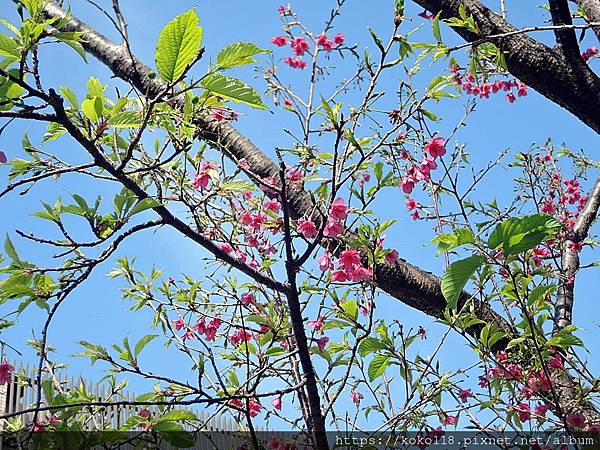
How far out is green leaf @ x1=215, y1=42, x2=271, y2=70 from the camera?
858 millimetres

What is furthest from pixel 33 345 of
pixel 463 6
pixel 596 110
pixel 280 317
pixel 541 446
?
pixel 596 110

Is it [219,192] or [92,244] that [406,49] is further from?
[92,244]

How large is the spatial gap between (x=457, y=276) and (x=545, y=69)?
1357mm

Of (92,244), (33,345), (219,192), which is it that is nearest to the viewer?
(92,244)

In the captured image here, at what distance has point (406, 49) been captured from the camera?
1529mm

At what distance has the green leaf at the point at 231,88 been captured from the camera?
34.2 inches

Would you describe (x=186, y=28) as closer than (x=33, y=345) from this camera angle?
Yes

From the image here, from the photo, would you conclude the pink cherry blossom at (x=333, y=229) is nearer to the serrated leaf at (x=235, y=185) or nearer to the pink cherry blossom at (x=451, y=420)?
the serrated leaf at (x=235, y=185)

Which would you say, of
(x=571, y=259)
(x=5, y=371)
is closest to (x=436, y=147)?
(x=571, y=259)

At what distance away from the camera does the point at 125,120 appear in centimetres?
97

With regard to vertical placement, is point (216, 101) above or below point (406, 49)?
below

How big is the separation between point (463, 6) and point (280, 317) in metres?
1.28

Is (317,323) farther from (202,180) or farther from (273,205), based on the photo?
(202,180)

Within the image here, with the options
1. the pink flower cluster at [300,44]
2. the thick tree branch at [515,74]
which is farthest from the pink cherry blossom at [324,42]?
the thick tree branch at [515,74]
